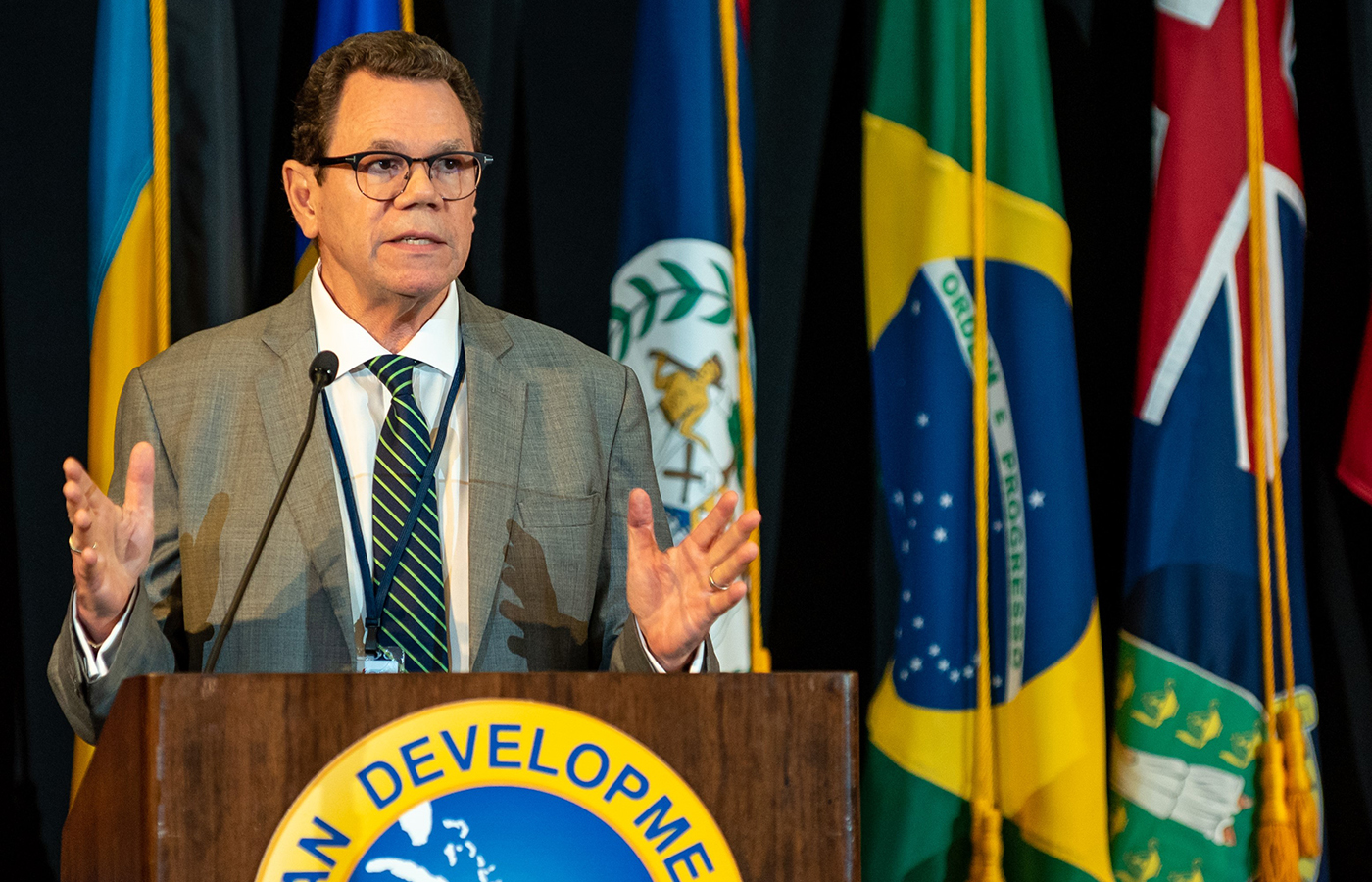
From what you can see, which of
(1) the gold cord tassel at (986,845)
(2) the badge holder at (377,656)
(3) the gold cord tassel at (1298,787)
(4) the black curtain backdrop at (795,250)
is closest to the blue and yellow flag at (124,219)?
(4) the black curtain backdrop at (795,250)

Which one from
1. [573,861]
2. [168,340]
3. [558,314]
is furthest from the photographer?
[558,314]

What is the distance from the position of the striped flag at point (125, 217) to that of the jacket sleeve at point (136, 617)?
1.38 ft

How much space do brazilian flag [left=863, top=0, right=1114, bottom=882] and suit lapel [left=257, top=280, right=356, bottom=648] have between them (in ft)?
3.54

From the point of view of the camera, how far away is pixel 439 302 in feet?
5.55

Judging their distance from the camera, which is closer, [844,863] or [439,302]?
[844,863]

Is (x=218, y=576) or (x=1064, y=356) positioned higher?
(x=1064, y=356)

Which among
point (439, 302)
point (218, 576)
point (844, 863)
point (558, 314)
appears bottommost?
point (844, 863)

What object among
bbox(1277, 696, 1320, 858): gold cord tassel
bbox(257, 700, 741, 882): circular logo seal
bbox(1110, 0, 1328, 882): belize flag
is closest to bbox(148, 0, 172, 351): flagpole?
bbox(257, 700, 741, 882): circular logo seal

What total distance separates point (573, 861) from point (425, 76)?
1.06m

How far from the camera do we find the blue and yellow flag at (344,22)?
84.0 inches

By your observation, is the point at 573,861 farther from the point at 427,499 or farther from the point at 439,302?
the point at 439,302

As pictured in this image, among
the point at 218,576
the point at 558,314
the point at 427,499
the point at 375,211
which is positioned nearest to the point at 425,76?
the point at 375,211

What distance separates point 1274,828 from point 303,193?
5.78 feet

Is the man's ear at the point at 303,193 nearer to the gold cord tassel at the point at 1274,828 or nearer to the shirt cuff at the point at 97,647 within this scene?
the shirt cuff at the point at 97,647
